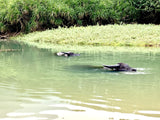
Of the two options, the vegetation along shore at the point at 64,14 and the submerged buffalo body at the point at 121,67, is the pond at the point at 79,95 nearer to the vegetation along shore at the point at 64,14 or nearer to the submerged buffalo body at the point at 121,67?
the submerged buffalo body at the point at 121,67

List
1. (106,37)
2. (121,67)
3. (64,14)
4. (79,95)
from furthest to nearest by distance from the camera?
(64,14)
(106,37)
(121,67)
(79,95)

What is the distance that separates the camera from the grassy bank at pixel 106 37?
16077mm

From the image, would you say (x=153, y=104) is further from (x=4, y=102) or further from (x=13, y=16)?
(x=13, y=16)

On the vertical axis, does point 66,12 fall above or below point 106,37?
above

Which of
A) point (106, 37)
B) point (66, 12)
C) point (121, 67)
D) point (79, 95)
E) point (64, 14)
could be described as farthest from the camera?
point (64, 14)

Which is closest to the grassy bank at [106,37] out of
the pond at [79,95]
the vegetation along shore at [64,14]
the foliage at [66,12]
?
the vegetation along shore at [64,14]

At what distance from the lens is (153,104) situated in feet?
13.0

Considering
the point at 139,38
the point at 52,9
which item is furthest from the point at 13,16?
the point at 139,38

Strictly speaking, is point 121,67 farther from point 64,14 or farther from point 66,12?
point 64,14

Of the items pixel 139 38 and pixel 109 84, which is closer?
pixel 109 84

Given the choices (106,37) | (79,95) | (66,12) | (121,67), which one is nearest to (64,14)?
(66,12)

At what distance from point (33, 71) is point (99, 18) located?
19.8 m

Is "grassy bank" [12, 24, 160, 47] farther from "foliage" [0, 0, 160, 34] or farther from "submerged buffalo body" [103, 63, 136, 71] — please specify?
"submerged buffalo body" [103, 63, 136, 71]

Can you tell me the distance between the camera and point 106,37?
17.8 meters
